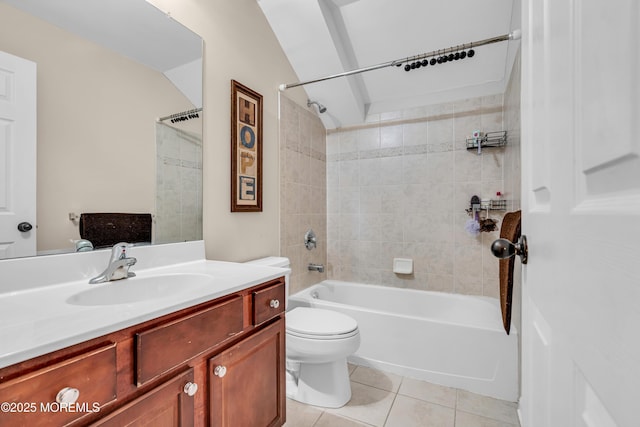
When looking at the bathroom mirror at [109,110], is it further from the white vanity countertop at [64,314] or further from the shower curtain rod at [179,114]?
the white vanity countertop at [64,314]

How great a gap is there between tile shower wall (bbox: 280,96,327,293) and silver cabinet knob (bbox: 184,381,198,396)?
1451 millimetres

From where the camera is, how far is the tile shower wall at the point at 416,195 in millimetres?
2469

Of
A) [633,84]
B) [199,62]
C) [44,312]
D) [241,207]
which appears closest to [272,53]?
[199,62]

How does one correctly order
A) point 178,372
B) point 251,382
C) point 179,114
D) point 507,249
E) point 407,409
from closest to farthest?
point 507,249
point 178,372
point 251,382
point 179,114
point 407,409

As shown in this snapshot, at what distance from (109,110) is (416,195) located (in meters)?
2.29

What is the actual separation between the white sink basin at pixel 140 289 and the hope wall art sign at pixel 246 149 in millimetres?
670

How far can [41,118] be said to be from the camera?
1038 mm

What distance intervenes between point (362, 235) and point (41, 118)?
2417 mm

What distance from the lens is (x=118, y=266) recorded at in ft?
3.75

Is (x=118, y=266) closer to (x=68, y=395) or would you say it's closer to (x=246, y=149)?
(x=68, y=395)

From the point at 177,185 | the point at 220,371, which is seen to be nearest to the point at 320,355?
the point at 220,371

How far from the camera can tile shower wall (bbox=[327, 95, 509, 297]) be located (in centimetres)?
247

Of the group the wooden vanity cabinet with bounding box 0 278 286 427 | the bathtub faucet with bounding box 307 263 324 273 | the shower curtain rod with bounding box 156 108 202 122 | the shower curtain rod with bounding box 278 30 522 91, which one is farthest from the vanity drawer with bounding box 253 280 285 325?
the shower curtain rod with bounding box 278 30 522 91

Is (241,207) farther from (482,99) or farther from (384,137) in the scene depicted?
(482,99)
